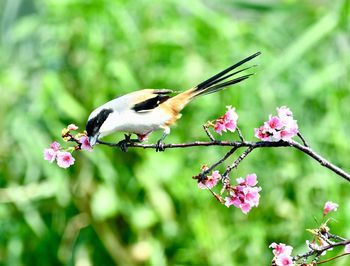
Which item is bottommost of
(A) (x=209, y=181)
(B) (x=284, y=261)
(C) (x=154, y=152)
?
(C) (x=154, y=152)

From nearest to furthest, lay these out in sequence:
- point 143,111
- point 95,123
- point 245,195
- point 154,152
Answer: point 245,195 → point 95,123 → point 143,111 → point 154,152

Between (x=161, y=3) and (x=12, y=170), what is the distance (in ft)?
3.23

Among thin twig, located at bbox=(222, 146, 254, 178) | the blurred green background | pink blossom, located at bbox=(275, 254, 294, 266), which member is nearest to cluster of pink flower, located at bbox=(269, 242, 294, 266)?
pink blossom, located at bbox=(275, 254, 294, 266)

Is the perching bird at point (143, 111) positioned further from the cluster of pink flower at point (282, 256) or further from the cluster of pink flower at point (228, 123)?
the cluster of pink flower at point (282, 256)

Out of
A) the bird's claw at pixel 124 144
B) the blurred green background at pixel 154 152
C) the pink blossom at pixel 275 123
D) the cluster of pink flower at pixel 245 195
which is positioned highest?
the pink blossom at pixel 275 123

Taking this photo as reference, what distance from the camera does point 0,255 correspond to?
126 inches

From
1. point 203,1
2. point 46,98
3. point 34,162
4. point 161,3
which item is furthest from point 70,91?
point 203,1

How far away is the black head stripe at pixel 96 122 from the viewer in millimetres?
1360

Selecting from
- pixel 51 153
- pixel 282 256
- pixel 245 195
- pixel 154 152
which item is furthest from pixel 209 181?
pixel 154 152

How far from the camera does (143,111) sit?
1501mm

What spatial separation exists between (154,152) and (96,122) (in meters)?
1.81

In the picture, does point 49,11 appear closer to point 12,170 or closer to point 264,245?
point 12,170

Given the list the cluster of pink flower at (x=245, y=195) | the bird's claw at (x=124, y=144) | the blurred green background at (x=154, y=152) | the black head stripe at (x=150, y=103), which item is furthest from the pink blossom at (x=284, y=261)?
the blurred green background at (x=154, y=152)

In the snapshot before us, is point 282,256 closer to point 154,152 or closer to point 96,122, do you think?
point 96,122
